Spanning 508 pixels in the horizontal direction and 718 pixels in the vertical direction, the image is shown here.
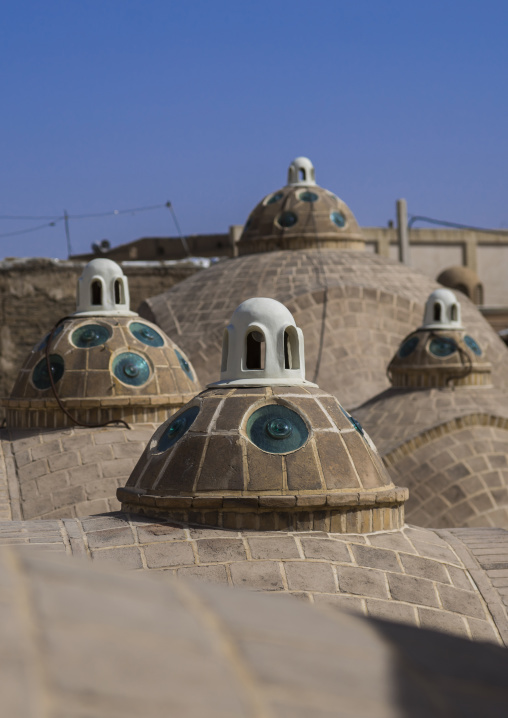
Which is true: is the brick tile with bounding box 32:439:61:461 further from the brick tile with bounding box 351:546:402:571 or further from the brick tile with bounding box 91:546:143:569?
the brick tile with bounding box 351:546:402:571

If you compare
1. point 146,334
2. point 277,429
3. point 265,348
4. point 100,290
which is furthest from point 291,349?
point 100,290

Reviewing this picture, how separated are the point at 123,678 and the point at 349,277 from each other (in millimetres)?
13924

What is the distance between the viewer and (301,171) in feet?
52.5

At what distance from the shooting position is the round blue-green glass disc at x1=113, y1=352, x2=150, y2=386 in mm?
9469

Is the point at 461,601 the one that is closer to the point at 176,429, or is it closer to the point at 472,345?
the point at 176,429

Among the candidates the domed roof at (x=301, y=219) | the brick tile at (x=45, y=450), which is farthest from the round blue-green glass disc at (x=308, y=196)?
the brick tile at (x=45, y=450)

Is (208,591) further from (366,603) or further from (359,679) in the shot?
(366,603)

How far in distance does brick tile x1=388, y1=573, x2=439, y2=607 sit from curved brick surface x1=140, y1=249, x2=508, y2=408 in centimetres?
834

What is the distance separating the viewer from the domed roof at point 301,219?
15.7m

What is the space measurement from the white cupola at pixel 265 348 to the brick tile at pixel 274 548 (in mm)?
1109

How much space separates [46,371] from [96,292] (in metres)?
1.07

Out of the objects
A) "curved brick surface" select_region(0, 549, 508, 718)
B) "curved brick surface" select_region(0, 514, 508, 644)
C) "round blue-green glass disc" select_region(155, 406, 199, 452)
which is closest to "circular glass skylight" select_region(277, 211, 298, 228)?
"round blue-green glass disc" select_region(155, 406, 199, 452)

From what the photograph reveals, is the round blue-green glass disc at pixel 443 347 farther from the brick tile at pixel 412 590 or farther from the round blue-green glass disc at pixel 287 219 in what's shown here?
the brick tile at pixel 412 590

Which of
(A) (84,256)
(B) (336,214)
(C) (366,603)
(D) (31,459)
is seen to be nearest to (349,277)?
Answer: (B) (336,214)
